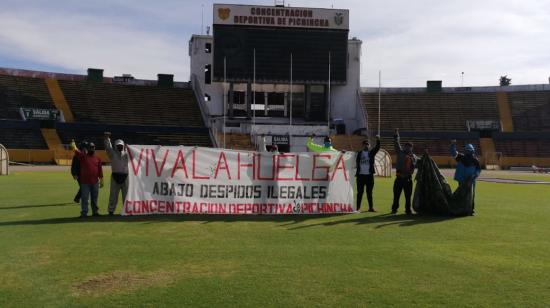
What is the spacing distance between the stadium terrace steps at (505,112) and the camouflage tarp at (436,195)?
45.8 meters

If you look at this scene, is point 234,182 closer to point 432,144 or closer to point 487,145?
point 432,144

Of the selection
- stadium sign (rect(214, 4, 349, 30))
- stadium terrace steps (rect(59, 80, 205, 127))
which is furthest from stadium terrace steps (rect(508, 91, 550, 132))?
stadium terrace steps (rect(59, 80, 205, 127))

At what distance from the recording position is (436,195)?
39.7 ft

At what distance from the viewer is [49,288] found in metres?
5.43

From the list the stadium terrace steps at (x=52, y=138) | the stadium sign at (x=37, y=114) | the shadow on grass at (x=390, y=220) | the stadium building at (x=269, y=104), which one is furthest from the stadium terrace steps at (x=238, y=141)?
the shadow on grass at (x=390, y=220)

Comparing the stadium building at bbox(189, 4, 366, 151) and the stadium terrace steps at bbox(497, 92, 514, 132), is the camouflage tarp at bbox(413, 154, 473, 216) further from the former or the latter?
the stadium terrace steps at bbox(497, 92, 514, 132)

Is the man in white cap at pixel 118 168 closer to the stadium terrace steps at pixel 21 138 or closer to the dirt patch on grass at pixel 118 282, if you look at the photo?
the dirt patch on grass at pixel 118 282

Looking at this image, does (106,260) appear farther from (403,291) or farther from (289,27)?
(289,27)

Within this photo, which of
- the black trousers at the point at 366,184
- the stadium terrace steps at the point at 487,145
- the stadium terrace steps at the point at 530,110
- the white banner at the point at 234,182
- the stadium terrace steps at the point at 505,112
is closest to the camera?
the white banner at the point at 234,182

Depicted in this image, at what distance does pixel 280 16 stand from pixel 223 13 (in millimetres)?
5697

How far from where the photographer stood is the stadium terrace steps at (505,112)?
175 feet

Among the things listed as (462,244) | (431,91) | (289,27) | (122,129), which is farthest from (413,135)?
(462,244)

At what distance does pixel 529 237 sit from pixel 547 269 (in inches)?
104

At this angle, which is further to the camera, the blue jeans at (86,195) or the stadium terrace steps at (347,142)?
the stadium terrace steps at (347,142)
